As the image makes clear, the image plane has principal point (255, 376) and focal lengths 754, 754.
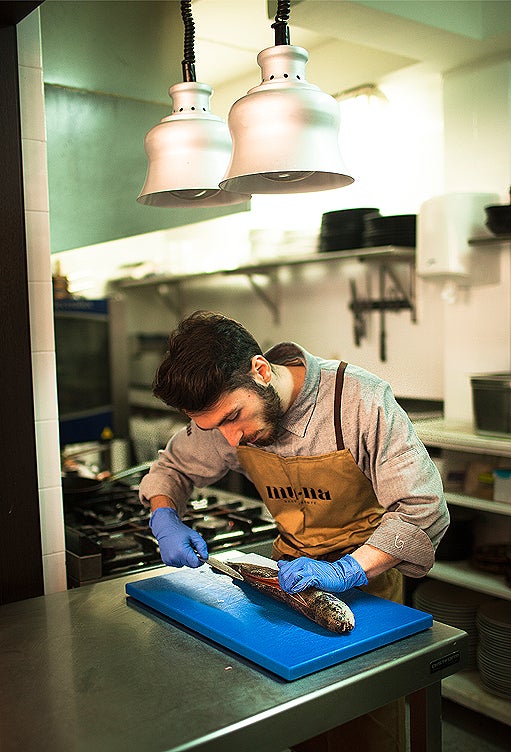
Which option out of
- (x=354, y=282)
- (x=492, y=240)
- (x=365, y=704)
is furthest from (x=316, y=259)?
(x=365, y=704)

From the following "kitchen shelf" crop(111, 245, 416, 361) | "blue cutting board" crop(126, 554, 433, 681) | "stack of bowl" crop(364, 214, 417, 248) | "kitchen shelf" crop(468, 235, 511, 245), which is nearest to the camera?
"blue cutting board" crop(126, 554, 433, 681)

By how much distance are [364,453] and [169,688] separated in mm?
807

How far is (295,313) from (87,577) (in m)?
3.15

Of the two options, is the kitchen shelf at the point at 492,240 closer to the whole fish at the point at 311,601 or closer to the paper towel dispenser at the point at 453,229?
the paper towel dispenser at the point at 453,229

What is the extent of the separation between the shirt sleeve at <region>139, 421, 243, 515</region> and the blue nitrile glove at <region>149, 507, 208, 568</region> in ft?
0.37

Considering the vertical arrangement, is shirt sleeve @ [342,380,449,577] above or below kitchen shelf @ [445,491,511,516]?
above

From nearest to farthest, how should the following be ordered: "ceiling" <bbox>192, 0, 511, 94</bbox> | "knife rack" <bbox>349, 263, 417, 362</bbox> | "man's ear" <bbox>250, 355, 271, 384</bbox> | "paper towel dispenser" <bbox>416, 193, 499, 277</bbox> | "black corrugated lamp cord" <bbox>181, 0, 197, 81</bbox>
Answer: "black corrugated lamp cord" <bbox>181, 0, 197, 81</bbox> < "man's ear" <bbox>250, 355, 271, 384</bbox> < "ceiling" <bbox>192, 0, 511, 94</bbox> < "paper towel dispenser" <bbox>416, 193, 499, 277</bbox> < "knife rack" <bbox>349, 263, 417, 362</bbox>

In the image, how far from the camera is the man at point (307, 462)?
1805 mm

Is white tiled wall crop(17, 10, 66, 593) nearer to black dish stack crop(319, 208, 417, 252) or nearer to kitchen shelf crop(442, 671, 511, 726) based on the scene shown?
kitchen shelf crop(442, 671, 511, 726)

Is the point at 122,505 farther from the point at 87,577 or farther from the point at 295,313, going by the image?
the point at 295,313

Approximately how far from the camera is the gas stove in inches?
88.1

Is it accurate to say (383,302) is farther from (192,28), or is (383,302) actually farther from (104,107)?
(192,28)

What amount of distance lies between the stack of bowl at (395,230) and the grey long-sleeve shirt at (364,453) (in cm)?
203

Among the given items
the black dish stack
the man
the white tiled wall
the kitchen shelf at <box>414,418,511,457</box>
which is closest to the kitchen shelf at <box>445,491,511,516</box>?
the kitchen shelf at <box>414,418,511,457</box>
